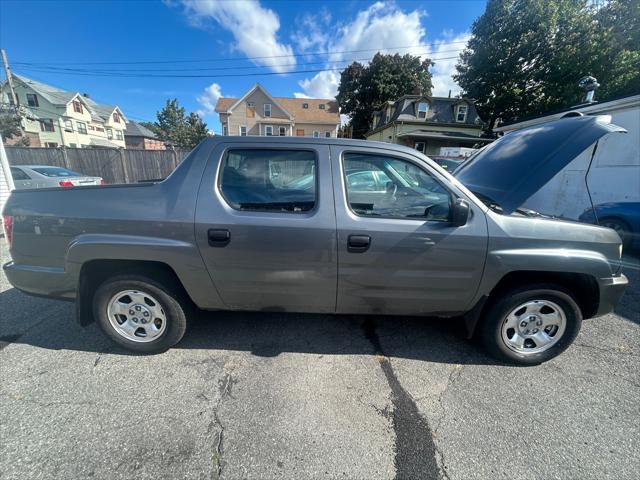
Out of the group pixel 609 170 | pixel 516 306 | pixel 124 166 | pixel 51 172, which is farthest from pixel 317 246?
pixel 124 166

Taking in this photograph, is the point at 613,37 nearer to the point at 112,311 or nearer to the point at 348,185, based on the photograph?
the point at 348,185

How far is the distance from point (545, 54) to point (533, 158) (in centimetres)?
3187

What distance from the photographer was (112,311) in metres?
2.38

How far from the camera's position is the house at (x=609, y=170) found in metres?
6.48

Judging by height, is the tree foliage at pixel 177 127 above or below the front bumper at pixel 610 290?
above

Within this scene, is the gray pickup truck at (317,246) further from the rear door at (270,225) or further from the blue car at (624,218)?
the blue car at (624,218)

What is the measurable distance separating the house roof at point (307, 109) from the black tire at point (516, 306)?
3896 cm

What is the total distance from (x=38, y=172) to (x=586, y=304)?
12.9 meters

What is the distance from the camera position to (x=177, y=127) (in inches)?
1874

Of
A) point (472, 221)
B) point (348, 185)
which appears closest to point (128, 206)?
point (348, 185)

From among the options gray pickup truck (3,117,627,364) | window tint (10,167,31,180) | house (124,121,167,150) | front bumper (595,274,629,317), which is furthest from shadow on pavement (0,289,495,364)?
house (124,121,167,150)

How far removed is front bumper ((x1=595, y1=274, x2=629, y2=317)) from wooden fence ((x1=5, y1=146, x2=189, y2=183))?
15.9 metres

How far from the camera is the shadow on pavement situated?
2520 millimetres

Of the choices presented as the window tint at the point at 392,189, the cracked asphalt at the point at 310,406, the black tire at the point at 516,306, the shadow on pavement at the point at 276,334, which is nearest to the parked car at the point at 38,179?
the shadow on pavement at the point at 276,334
